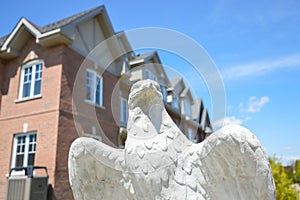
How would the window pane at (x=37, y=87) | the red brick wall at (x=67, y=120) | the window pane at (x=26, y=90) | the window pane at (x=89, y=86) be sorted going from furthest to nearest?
the window pane at (x=89, y=86) < the window pane at (x=26, y=90) < the window pane at (x=37, y=87) < the red brick wall at (x=67, y=120)

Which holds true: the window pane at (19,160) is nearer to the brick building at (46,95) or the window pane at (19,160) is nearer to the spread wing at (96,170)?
the brick building at (46,95)

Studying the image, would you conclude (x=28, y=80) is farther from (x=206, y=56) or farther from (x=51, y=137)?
(x=206, y=56)

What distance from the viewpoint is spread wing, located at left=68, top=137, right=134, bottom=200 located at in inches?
83.6

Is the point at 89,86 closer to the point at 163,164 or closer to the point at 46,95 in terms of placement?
the point at 46,95

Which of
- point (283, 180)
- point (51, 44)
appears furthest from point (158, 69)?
point (51, 44)

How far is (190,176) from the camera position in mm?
1958

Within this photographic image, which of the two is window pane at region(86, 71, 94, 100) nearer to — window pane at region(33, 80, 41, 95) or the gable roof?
the gable roof

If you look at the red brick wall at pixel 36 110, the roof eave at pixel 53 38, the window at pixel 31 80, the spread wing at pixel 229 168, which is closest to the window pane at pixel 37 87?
the window at pixel 31 80

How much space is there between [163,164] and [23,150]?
28.2 ft

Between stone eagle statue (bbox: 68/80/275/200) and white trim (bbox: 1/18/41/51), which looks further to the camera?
white trim (bbox: 1/18/41/51)

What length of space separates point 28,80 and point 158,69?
8.40 metres

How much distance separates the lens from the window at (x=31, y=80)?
9.62 metres

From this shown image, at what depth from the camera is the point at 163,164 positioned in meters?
1.93

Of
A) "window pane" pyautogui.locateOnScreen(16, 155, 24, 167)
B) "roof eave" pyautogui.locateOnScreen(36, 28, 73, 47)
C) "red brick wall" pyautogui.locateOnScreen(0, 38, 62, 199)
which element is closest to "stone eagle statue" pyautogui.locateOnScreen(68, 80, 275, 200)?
"red brick wall" pyautogui.locateOnScreen(0, 38, 62, 199)
